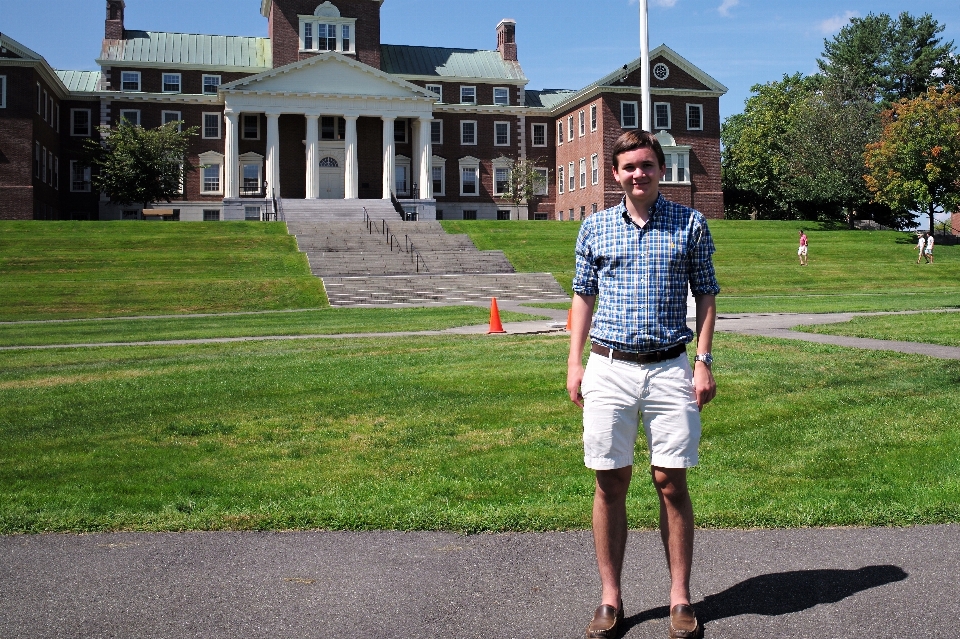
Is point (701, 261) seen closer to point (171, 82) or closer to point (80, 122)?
point (171, 82)

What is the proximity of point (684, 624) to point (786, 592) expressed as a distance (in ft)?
2.86

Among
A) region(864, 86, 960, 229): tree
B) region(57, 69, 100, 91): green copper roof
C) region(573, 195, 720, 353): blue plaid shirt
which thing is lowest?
region(573, 195, 720, 353): blue plaid shirt

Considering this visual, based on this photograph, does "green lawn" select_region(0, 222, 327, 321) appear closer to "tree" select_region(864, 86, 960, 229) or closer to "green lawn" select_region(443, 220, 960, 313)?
"green lawn" select_region(443, 220, 960, 313)

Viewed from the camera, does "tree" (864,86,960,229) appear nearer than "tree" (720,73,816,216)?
Yes

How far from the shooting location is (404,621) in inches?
178

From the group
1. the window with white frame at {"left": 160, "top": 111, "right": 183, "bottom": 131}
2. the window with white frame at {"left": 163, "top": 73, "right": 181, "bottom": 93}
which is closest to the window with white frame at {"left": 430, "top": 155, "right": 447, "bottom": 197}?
the window with white frame at {"left": 160, "top": 111, "right": 183, "bottom": 131}

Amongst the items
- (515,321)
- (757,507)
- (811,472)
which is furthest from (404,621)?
(515,321)

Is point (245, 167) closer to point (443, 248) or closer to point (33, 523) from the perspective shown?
point (443, 248)

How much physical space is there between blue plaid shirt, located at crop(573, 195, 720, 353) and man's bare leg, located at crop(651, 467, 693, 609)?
60cm

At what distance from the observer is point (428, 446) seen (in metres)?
8.43

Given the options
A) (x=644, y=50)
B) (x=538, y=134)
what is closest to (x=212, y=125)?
(x=538, y=134)

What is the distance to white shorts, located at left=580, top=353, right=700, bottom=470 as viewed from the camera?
4387mm

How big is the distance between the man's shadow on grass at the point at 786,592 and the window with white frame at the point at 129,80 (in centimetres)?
6728

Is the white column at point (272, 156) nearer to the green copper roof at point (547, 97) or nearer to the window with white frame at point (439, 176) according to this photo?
the window with white frame at point (439, 176)
